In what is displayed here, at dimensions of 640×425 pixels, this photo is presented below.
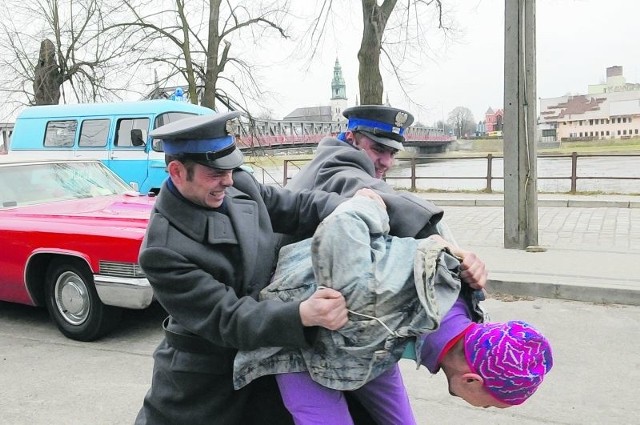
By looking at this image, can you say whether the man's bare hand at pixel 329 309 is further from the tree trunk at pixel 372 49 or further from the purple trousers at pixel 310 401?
the tree trunk at pixel 372 49

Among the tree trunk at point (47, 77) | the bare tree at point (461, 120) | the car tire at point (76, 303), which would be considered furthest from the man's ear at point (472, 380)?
the bare tree at point (461, 120)

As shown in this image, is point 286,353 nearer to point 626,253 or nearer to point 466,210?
point 626,253

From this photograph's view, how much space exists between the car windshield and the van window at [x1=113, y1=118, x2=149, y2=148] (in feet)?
16.2

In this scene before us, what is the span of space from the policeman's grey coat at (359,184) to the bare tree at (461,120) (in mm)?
100906

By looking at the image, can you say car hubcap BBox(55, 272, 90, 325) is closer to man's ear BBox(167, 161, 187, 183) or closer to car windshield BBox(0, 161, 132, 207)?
car windshield BBox(0, 161, 132, 207)

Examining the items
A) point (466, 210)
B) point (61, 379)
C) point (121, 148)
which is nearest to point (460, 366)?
point (61, 379)

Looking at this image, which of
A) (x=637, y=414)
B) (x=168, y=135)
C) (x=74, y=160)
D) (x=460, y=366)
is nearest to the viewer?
(x=460, y=366)

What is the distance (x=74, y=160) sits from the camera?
22.5 feet

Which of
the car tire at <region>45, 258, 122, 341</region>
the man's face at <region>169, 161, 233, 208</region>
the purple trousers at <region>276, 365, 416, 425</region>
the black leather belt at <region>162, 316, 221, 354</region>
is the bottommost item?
the car tire at <region>45, 258, 122, 341</region>

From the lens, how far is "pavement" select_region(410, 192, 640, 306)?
252 inches

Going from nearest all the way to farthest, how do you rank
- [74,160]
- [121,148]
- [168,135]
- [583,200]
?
[168,135] < [74,160] < [121,148] < [583,200]

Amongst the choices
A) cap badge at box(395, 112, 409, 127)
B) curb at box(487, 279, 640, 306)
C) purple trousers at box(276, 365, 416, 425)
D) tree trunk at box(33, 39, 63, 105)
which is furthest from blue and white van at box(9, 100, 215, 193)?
tree trunk at box(33, 39, 63, 105)

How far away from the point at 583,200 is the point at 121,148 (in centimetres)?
966

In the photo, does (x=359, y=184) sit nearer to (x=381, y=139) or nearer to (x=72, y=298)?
(x=381, y=139)
